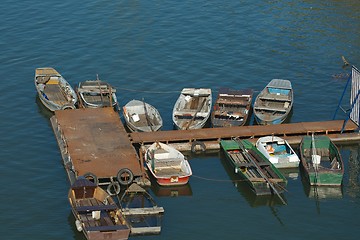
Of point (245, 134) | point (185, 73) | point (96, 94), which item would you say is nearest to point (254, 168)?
point (245, 134)

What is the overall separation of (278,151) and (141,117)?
13.8m

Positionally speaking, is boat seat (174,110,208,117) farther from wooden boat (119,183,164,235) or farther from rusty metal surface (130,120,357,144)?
wooden boat (119,183,164,235)

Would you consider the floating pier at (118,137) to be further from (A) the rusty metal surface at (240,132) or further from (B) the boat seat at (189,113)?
(B) the boat seat at (189,113)

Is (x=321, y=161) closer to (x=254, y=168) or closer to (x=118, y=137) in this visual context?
(x=254, y=168)

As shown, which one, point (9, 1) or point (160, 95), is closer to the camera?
point (160, 95)

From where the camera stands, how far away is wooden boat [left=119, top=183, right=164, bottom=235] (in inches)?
2315

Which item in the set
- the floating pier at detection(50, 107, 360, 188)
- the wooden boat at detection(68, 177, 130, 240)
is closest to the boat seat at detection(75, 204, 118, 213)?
the wooden boat at detection(68, 177, 130, 240)

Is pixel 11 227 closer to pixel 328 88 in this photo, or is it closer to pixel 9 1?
pixel 328 88

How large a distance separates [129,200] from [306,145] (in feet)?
58.4

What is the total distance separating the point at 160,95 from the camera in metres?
83.1

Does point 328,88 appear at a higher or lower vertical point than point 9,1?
lower

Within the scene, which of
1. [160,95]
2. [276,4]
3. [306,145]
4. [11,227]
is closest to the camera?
[11,227]

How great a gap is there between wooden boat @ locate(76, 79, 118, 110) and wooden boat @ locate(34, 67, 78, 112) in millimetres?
930

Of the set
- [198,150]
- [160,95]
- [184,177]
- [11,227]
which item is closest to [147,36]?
[160,95]
